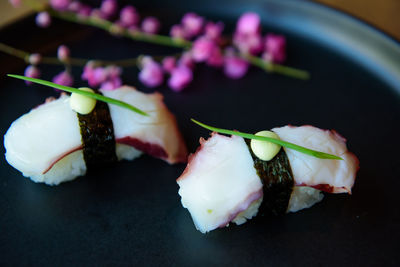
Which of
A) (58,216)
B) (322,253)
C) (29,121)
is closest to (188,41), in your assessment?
(29,121)

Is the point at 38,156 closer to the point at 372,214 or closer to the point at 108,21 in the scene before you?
the point at 108,21

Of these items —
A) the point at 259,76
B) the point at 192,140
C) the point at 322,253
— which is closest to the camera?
the point at 322,253

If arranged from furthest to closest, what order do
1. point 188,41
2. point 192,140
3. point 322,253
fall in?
point 188,41 → point 192,140 → point 322,253

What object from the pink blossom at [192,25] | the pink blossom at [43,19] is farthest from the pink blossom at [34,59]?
the pink blossom at [192,25]

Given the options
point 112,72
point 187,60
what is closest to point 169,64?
point 187,60

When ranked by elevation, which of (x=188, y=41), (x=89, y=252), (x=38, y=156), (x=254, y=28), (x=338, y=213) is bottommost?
(x=89, y=252)

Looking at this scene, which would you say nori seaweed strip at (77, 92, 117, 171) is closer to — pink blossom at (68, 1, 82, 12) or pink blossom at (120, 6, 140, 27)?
pink blossom at (120, 6, 140, 27)

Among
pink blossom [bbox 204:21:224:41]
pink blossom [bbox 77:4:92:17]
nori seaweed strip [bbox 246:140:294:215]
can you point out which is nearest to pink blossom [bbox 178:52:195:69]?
pink blossom [bbox 204:21:224:41]
